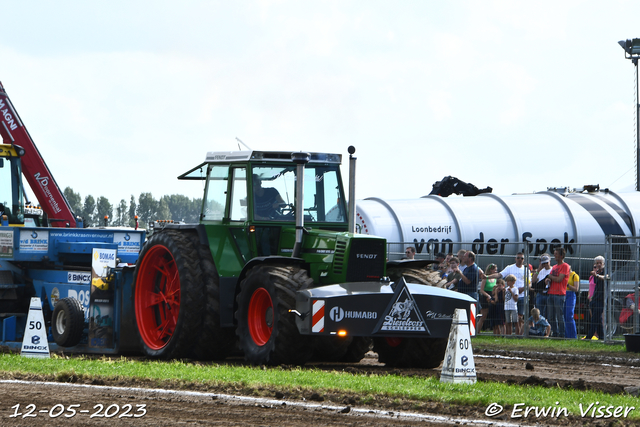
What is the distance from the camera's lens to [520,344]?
1611 cm

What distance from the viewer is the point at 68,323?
13172 millimetres

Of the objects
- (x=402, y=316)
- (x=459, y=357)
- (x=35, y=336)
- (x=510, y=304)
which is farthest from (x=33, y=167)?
(x=459, y=357)

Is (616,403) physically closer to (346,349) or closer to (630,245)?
(346,349)

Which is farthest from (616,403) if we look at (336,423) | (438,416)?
(336,423)

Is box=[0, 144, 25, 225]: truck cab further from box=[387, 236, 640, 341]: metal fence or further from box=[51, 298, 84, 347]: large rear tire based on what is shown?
box=[387, 236, 640, 341]: metal fence

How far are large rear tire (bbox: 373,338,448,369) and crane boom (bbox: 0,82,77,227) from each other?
11.0 meters

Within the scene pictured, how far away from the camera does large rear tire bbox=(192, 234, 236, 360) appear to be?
11914mm

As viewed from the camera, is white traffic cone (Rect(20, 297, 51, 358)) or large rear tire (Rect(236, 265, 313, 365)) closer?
large rear tire (Rect(236, 265, 313, 365))

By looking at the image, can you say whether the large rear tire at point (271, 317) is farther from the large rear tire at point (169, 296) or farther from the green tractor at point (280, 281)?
the large rear tire at point (169, 296)

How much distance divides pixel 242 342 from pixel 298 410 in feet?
11.7

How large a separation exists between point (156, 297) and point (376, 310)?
358 centimetres

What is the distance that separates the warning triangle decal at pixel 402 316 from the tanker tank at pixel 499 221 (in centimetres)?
992

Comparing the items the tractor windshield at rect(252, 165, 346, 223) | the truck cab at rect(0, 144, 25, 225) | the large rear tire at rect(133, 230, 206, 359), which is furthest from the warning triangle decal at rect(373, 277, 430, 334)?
the truck cab at rect(0, 144, 25, 225)

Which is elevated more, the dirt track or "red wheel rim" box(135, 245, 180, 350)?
"red wheel rim" box(135, 245, 180, 350)
